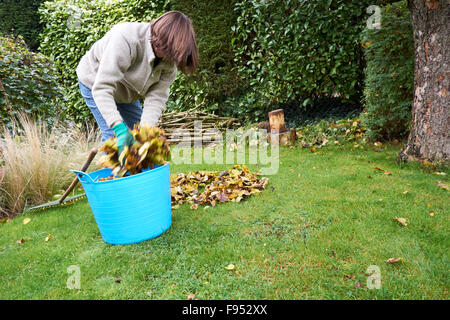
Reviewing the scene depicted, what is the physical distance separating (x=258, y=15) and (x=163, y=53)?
3.62m

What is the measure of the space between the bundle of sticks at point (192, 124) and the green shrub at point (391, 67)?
8.30 feet

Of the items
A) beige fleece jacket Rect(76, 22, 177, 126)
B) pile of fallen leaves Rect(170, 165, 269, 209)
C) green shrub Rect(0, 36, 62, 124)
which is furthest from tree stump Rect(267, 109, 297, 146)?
green shrub Rect(0, 36, 62, 124)

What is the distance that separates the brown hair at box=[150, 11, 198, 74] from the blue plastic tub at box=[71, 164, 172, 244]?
0.76m

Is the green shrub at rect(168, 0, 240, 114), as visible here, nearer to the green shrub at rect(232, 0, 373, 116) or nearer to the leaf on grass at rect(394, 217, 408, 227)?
the green shrub at rect(232, 0, 373, 116)

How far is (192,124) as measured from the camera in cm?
550

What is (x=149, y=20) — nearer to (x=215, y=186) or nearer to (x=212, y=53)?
(x=212, y=53)

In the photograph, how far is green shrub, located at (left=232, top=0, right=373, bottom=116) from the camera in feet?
14.6

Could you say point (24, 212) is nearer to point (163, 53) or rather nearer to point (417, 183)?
point (163, 53)

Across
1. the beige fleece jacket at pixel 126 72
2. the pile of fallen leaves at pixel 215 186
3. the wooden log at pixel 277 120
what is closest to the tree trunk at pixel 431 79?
the pile of fallen leaves at pixel 215 186

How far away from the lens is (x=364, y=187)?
2689 mm

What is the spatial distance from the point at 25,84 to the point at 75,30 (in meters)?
3.32
